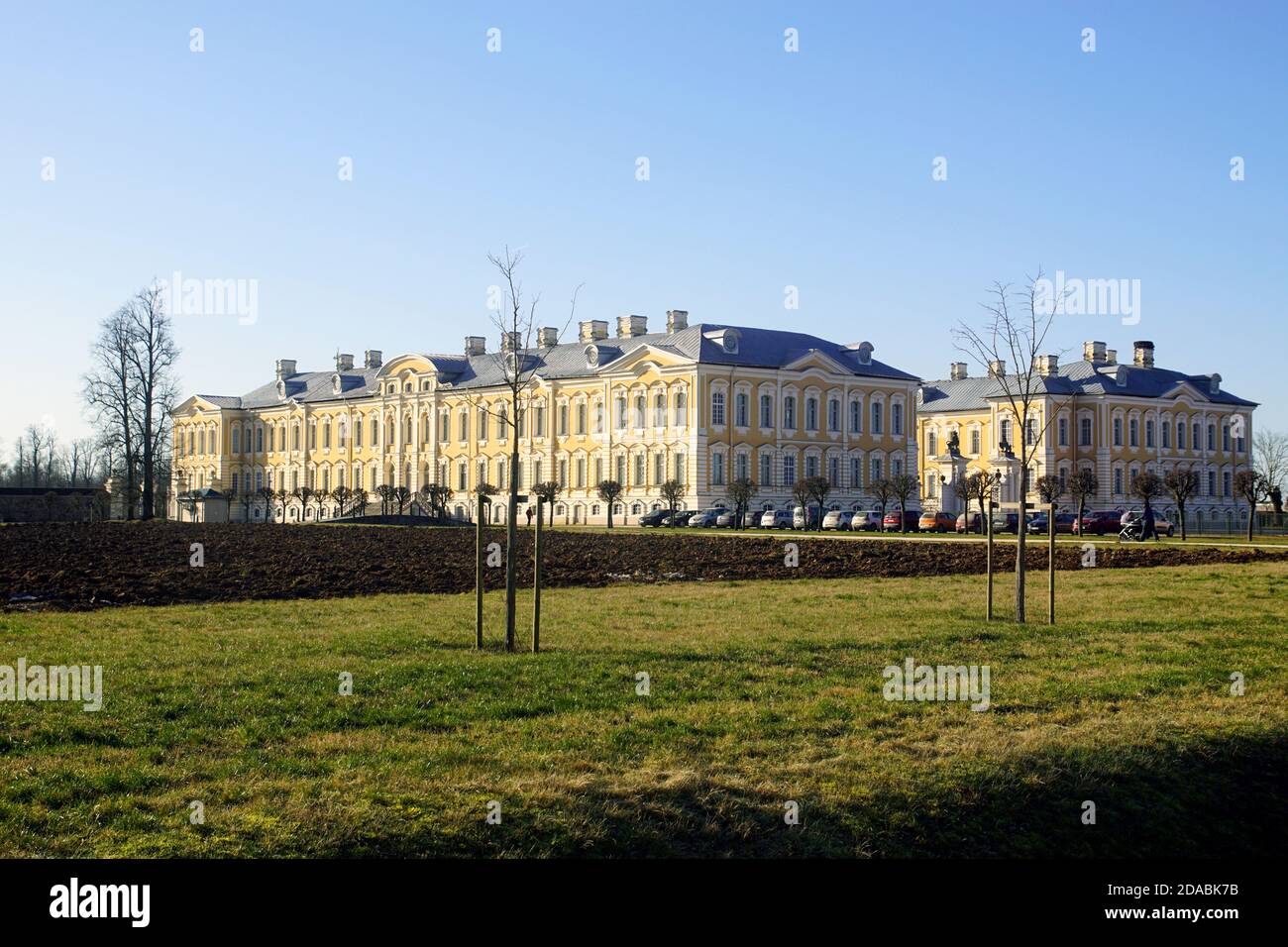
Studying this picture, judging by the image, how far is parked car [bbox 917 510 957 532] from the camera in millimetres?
59219

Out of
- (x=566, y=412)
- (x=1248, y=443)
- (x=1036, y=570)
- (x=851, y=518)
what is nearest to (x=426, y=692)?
(x=1036, y=570)

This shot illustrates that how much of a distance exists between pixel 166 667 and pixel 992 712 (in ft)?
23.4

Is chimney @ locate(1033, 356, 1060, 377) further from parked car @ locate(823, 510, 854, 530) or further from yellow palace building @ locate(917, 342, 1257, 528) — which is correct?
parked car @ locate(823, 510, 854, 530)

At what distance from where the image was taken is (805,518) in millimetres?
65125

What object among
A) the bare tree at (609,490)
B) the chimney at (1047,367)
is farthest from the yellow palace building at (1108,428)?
the bare tree at (609,490)

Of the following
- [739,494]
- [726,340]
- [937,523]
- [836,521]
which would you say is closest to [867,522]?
[836,521]

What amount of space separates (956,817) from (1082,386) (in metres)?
79.3

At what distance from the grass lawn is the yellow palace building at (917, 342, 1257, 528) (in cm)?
6568

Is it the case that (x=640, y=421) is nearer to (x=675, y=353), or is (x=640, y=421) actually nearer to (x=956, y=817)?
(x=675, y=353)

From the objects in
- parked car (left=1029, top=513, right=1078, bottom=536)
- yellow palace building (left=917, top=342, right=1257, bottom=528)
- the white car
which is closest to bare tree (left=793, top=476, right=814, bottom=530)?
the white car

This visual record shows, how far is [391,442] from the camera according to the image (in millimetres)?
88938

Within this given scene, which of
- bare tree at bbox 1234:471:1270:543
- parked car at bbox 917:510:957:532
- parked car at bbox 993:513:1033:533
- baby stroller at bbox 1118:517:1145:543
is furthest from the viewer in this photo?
parked car at bbox 917:510:957:532

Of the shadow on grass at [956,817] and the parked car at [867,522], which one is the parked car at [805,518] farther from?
the shadow on grass at [956,817]

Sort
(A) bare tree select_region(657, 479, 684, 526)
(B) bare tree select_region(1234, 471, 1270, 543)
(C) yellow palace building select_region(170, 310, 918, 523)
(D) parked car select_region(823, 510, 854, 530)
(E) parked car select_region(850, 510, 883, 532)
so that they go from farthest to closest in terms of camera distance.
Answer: (C) yellow palace building select_region(170, 310, 918, 523) < (A) bare tree select_region(657, 479, 684, 526) < (D) parked car select_region(823, 510, 854, 530) < (E) parked car select_region(850, 510, 883, 532) < (B) bare tree select_region(1234, 471, 1270, 543)
